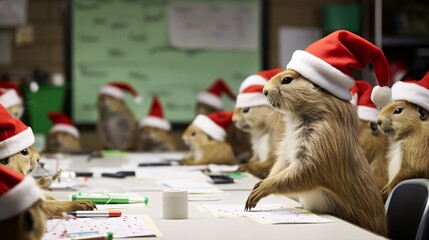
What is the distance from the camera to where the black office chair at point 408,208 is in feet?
6.61

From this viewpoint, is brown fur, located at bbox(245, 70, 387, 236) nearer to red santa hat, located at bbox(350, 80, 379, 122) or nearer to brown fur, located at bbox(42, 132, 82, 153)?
red santa hat, located at bbox(350, 80, 379, 122)

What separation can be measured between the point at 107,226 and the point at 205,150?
1.88 meters

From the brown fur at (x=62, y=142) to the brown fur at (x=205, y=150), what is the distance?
1057mm

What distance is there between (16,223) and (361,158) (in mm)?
1100

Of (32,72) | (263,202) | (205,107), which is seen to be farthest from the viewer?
(32,72)

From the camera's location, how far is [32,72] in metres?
5.18

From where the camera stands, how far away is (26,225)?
4.40 feet

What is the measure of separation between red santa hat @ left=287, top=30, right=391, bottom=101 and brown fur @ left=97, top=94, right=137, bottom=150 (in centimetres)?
290

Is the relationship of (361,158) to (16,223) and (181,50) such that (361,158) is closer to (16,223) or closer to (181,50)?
(16,223)

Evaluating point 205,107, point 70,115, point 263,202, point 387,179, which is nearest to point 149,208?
point 263,202

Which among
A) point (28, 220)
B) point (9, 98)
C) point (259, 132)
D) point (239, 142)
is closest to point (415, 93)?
point (259, 132)

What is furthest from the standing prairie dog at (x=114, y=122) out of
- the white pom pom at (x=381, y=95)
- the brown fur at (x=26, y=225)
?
the brown fur at (x=26, y=225)

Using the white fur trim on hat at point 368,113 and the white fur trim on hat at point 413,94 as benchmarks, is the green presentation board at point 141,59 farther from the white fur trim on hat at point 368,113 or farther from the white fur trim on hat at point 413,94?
the white fur trim on hat at point 413,94

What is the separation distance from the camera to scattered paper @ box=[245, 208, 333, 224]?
179cm
